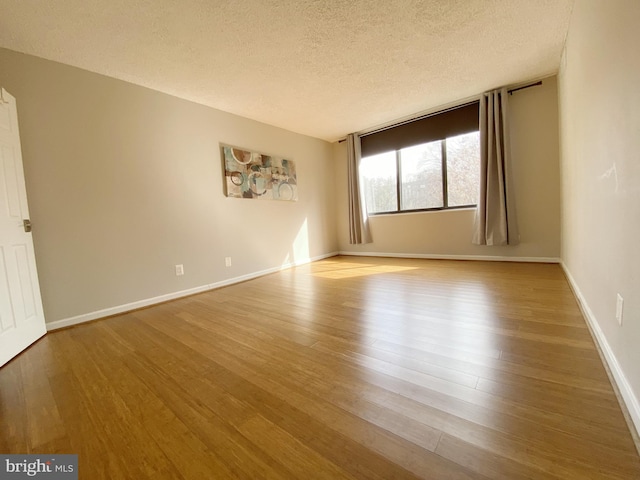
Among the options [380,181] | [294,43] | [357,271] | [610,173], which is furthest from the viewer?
[380,181]

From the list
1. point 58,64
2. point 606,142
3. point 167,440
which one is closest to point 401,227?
point 606,142

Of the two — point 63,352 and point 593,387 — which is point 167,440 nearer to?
point 63,352

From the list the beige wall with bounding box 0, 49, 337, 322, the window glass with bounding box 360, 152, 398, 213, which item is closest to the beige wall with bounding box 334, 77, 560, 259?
the window glass with bounding box 360, 152, 398, 213

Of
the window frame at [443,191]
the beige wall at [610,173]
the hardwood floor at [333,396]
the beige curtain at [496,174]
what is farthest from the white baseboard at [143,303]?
the beige wall at [610,173]

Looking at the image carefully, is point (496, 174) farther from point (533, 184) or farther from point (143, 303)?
point (143, 303)

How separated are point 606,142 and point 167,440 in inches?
95.1

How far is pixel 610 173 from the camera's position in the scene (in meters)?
1.26

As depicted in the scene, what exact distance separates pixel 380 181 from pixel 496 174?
1.96m

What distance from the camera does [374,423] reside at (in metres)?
0.97

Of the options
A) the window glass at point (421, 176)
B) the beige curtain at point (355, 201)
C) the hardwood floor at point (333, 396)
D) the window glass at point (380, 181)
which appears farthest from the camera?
the beige curtain at point (355, 201)

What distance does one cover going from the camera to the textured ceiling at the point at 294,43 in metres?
1.89

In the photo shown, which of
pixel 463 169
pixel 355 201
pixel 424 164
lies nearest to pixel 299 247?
pixel 355 201

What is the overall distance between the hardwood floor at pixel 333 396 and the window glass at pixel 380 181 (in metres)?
3.01

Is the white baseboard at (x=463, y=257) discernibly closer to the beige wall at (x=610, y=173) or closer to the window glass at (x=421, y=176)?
the window glass at (x=421, y=176)
